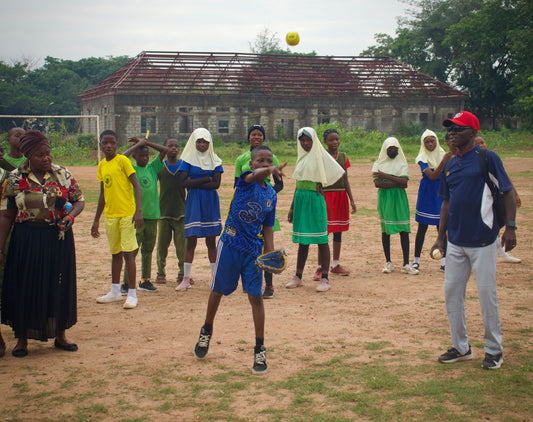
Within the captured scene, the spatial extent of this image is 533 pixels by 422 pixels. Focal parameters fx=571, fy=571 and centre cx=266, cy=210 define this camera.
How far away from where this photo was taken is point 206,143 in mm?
7312

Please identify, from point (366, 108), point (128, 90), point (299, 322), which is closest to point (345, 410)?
point (299, 322)

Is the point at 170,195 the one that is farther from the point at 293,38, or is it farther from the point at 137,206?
the point at 293,38

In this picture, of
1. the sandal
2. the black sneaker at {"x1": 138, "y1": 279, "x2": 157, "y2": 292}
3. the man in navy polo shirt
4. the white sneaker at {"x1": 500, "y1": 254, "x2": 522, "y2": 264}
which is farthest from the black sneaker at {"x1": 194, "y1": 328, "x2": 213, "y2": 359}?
the white sneaker at {"x1": 500, "y1": 254, "x2": 522, "y2": 264}

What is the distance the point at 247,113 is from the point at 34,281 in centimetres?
3529

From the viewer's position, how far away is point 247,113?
39.5 meters

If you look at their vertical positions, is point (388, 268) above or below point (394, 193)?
below

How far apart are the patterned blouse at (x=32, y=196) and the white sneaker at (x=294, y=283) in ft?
11.1

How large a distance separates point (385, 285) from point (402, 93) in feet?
118

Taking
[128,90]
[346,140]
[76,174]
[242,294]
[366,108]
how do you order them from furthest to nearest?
[366,108], [128,90], [346,140], [76,174], [242,294]

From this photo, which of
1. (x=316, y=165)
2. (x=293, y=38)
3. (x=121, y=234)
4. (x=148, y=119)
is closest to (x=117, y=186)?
(x=121, y=234)

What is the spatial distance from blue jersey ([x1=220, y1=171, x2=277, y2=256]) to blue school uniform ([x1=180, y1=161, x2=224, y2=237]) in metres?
2.43

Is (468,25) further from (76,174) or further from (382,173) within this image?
(382,173)

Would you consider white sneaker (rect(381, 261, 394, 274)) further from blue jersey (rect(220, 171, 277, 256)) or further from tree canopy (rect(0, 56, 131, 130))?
tree canopy (rect(0, 56, 131, 130))

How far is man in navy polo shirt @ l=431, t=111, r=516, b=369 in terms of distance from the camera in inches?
181
